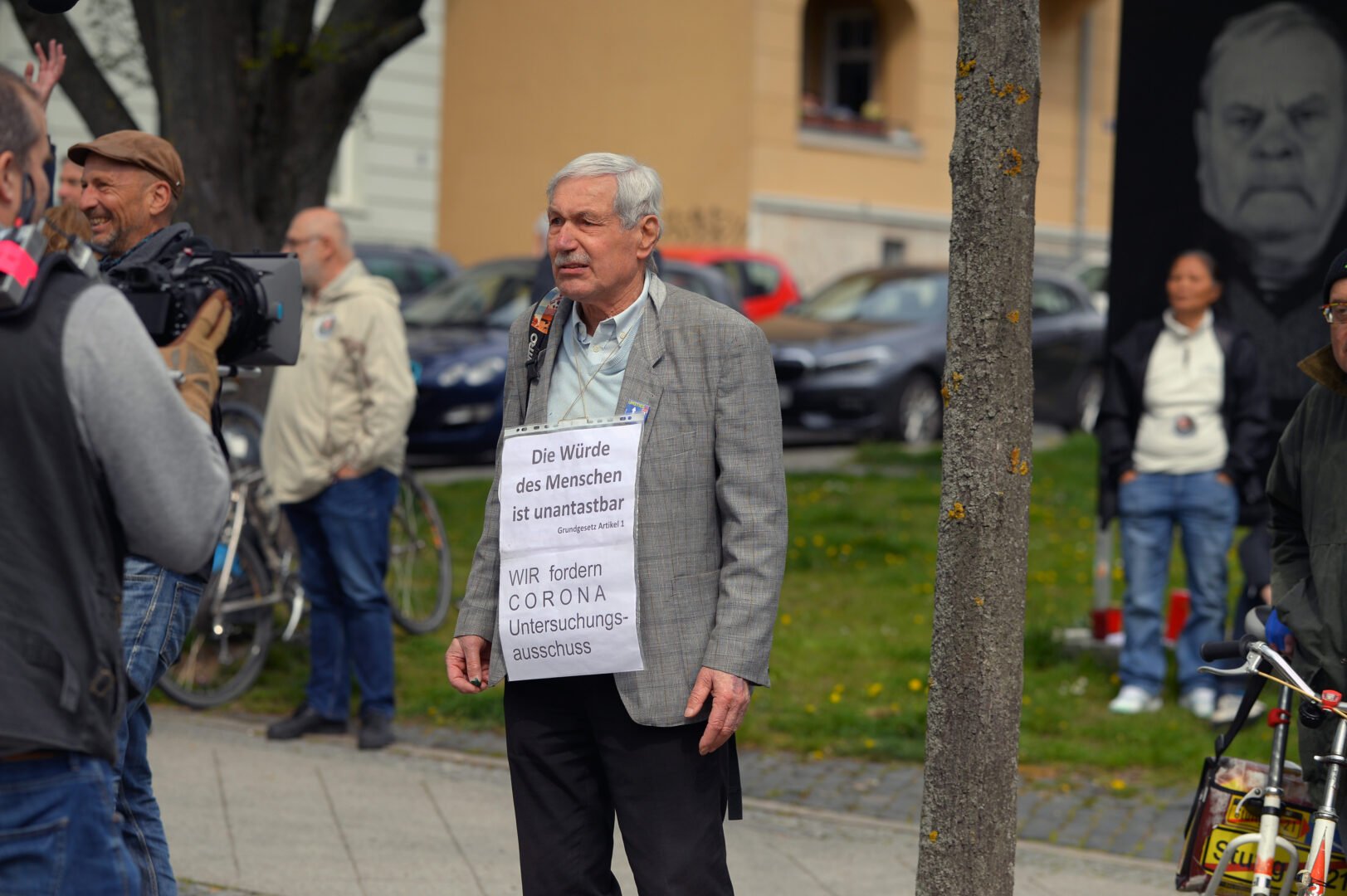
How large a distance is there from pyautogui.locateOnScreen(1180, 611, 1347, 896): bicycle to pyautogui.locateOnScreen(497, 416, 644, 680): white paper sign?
1369 mm

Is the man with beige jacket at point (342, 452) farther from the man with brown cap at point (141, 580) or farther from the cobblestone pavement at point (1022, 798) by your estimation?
the man with brown cap at point (141, 580)

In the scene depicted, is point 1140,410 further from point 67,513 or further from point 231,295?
point 67,513

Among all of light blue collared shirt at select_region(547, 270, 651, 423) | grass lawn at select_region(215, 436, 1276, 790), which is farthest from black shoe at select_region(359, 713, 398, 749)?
light blue collared shirt at select_region(547, 270, 651, 423)

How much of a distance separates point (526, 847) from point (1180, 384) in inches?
192

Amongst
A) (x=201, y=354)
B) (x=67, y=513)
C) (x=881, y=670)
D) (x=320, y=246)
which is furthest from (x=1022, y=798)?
(x=67, y=513)

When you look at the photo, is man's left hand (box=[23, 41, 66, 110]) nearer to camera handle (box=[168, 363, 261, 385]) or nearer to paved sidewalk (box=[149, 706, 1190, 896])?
camera handle (box=[168, 363, 261, 385])

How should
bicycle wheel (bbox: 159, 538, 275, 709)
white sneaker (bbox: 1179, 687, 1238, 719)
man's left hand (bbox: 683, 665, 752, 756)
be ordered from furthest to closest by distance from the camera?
white sneaker (bbox: 1179, 687, 1238, 719)
bicycle wheel (bbox: 159, 538, 275, 709)
man's left hand (bbox: 683, 665, 752, 756)

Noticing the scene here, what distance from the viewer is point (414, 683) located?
319 inches

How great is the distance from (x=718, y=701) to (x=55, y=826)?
4.40 feet

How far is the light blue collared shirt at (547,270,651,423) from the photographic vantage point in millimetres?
3760

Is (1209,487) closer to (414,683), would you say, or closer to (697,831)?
(414,683)

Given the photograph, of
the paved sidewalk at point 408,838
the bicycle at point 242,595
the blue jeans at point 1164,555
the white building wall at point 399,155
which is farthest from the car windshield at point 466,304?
the white building wall at point 399,155

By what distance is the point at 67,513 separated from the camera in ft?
8.46

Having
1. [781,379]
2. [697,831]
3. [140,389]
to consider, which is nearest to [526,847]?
[697,831]
